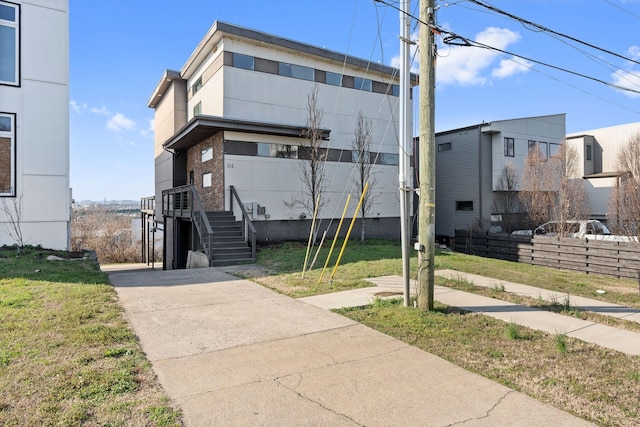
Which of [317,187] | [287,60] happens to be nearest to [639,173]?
[317,187]

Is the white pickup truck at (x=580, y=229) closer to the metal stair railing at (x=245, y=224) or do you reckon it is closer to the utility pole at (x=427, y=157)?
the metal stair railing at (x=245, y=224)

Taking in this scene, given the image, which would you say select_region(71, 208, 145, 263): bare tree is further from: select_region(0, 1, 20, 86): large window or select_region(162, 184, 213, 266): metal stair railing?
select_region(0, 1, 20, 86): large window

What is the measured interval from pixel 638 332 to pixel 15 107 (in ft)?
Answer: 53.6

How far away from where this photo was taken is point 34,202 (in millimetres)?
12648

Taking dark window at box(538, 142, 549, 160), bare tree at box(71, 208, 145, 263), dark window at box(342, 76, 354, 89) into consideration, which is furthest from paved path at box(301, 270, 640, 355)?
bare tree at box(71, 208, 145, 263)

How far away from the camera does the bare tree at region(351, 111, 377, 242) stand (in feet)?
61.8

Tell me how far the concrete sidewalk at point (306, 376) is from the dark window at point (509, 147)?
2128cm

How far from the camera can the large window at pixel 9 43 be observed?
40.8ft

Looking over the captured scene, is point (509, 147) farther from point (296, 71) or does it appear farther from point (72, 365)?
point (72, 365)

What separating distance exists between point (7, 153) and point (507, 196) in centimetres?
2423

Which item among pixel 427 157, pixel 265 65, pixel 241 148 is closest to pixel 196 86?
pixel 265 65

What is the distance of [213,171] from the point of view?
55.0ft

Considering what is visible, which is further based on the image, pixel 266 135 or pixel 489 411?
pixel 266 135

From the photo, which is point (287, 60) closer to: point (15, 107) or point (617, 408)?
point (15, 107)
